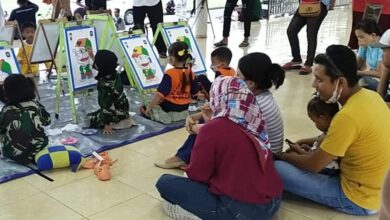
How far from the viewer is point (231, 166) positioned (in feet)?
7.69

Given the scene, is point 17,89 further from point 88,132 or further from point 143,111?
point 143,111

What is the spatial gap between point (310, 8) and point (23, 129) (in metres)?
3.73

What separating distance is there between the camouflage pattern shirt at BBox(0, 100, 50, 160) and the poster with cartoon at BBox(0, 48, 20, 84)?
36.0 inches

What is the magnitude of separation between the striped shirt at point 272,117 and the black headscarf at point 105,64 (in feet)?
5.17

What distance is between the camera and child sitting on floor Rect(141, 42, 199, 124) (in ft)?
13.6

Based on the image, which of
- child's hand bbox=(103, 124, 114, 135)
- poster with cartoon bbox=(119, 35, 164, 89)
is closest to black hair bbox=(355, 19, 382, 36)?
poster with cartoon bbox=(119, 35, 164, 89)

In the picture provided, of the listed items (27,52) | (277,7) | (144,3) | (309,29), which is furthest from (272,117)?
(277,7)

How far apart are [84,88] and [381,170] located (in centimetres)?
259

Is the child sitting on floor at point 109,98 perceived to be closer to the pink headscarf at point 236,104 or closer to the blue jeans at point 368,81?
the pink headscarf at point 236,104

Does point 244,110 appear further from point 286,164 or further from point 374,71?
point 374,71

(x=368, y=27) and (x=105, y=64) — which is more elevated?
(x=368, y=27)

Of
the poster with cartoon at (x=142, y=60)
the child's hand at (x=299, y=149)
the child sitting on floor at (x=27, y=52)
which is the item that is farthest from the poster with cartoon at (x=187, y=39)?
the child's hand at (x=299, y=149)

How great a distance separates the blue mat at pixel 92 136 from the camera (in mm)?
3348

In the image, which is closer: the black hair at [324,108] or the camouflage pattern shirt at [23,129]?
the black hair at [324,108]
